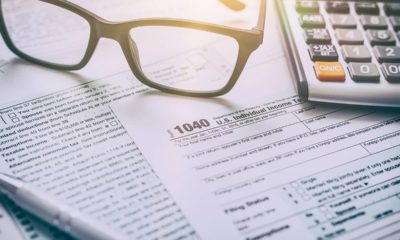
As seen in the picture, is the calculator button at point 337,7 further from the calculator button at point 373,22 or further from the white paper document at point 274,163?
the white paper document at point 274,163

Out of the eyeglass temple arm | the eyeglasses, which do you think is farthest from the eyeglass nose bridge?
the eyeglass temple arm

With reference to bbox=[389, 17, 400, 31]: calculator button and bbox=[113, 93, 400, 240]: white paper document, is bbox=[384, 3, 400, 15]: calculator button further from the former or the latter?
bbox=[113, 93, 400, 240]: white paper document

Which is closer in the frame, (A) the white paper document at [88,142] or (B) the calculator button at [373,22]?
(A) the white paper document at [88,142]

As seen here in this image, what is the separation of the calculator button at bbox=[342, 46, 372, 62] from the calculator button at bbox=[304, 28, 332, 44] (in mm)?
19

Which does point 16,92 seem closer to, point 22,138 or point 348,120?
point 22,138

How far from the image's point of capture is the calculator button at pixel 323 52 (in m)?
0.43

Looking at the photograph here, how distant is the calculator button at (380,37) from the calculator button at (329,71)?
54 mm

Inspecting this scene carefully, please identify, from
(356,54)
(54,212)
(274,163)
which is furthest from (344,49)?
(54,212)

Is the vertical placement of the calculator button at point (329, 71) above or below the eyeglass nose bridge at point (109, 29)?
below

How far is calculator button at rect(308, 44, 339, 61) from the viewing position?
432 millimetres

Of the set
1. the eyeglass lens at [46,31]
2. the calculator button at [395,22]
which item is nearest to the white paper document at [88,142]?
the eyeglass lens at [46,31]

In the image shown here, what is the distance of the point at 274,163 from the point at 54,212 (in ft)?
0.53

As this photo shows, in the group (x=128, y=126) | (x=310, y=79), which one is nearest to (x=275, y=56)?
(x=310, y=79)

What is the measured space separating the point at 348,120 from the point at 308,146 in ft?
0.16
